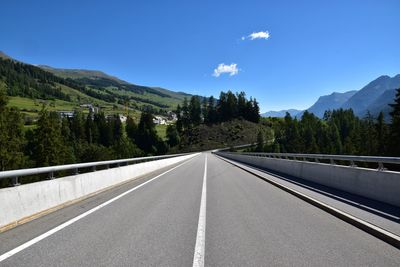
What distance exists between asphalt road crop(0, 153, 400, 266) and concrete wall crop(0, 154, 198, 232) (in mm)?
351

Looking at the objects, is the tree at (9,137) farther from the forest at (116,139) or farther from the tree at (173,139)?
the tree at (173,139)

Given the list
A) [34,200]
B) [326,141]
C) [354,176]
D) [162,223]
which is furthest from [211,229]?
[326,141]

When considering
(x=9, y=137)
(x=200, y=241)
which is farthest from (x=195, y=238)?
(x=9, y=137)

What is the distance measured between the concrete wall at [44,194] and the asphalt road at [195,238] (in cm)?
35

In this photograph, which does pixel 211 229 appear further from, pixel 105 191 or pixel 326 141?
pixel 326 141

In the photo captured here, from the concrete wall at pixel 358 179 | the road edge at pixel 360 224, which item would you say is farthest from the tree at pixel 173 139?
the road edge at pixel 360 224

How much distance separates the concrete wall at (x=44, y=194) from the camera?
757 cm

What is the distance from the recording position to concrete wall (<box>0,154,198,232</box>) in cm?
757

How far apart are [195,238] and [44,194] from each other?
477cm

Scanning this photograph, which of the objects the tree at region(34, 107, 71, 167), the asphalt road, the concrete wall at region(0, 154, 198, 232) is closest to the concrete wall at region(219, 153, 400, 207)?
the asphalt road

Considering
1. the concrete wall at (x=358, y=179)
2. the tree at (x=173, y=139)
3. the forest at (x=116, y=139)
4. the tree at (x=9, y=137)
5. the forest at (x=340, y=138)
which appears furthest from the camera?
the tree at (x=173, y=139)

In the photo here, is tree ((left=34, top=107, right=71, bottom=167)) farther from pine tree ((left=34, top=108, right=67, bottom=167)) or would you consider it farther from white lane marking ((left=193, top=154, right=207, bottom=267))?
white lane marking ((left=193, top=154, right=207, bottom=267))

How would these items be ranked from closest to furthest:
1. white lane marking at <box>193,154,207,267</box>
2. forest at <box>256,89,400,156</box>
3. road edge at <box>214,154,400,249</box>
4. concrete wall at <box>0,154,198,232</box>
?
white lane marking at <box>193,154,207,267</box>
road edge at <box>214,154,400,249</box>
concrete wall at <box>0,154,198,232</box>
forest at <box>256,89,400,156</box>

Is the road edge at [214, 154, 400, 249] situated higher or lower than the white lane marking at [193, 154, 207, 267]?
lower
